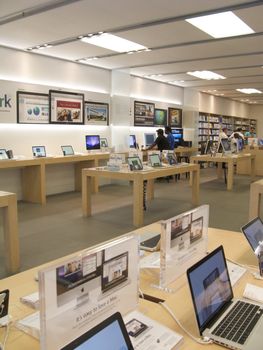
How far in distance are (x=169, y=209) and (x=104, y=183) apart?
311cm

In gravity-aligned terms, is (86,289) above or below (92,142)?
below

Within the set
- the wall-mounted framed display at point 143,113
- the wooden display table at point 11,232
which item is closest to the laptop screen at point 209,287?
the wooden display table at point 11,232

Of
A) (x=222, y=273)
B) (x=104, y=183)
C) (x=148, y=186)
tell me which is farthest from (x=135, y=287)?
(x=104, y=183)

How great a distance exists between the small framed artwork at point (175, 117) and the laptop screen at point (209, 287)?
1035 centimetres

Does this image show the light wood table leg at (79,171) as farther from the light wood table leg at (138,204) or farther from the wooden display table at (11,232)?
the wooden display table at (11,232)

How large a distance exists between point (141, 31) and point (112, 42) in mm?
906

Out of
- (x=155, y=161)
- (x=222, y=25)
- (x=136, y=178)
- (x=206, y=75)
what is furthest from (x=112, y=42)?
(x=206, y=75)

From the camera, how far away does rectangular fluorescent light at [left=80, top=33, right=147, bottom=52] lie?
5.78 meters

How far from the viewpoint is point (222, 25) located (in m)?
5.05

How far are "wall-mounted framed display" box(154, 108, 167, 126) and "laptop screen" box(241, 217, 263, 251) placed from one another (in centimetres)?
Result: 892

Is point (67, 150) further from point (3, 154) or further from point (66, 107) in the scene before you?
point (3, 154)

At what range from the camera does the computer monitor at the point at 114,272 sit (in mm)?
1288

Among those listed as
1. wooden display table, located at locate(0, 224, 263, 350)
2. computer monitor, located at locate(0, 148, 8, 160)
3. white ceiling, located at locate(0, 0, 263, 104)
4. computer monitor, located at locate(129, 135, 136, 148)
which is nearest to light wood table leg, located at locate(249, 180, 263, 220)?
wooden display table, located at locate(0, 224, 263, 350)

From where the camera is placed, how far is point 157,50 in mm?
6660
